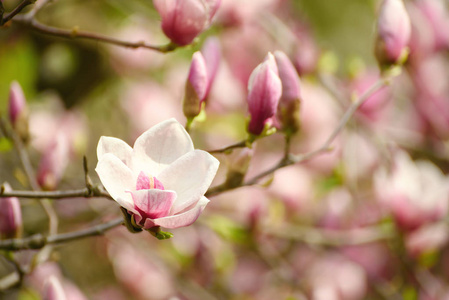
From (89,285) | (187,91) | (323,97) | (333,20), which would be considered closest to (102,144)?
(187,91)

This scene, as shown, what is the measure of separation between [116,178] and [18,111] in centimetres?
42

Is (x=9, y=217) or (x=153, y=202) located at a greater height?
(x=153, y=202)

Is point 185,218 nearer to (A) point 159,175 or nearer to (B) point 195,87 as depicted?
(A) point 159,175

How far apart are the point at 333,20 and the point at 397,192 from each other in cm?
194

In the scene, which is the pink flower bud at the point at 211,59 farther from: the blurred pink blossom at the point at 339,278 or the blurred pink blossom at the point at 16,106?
the blurred pink blossom at the point at 339,278

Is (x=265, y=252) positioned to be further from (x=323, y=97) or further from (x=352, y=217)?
(x=323, y=97)

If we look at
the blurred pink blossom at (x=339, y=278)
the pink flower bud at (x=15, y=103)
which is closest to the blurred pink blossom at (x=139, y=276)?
the blurred pink blossom at (x=339, y=278)

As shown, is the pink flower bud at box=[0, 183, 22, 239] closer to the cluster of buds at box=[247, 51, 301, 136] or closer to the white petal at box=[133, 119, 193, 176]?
the white petal at box=[133, 119, 193, 176]

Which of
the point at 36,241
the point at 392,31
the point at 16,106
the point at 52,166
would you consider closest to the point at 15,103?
the point at 16,106

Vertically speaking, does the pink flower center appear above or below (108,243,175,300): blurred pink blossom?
above

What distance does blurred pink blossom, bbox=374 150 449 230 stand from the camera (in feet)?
4.01

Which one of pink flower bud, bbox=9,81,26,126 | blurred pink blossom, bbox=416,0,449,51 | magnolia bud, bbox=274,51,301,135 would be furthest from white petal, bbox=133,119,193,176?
blurred pink blossom, bbox=416,0,449,51

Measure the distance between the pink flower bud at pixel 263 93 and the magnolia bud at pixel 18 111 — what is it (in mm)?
421

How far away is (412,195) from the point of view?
4.09ft
